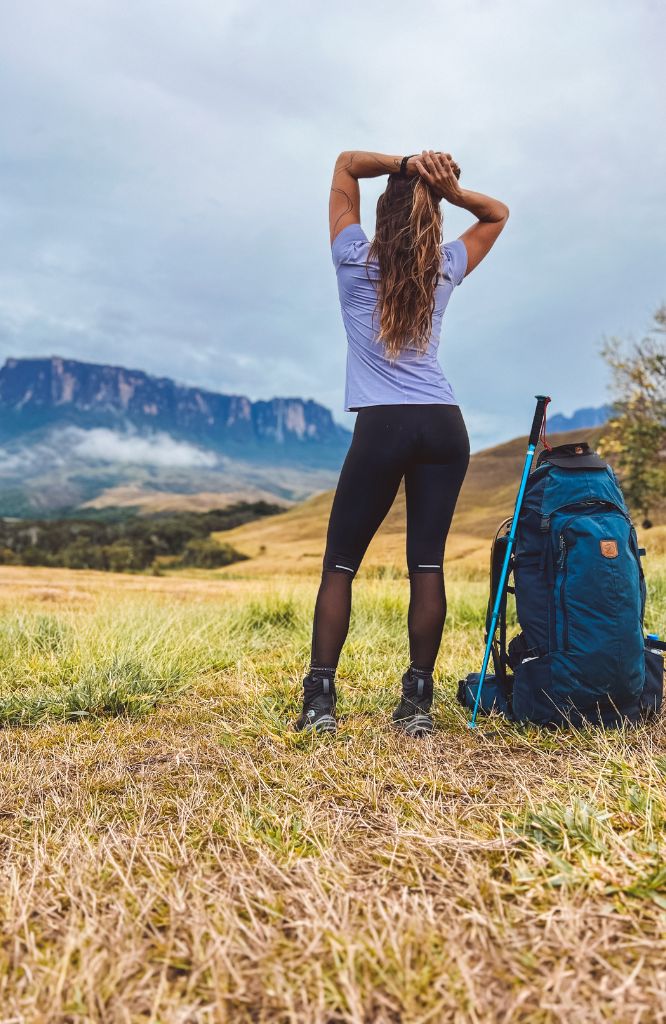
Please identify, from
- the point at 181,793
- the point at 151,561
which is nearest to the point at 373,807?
the point at 181,793

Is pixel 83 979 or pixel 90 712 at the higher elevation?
pixel 83 979

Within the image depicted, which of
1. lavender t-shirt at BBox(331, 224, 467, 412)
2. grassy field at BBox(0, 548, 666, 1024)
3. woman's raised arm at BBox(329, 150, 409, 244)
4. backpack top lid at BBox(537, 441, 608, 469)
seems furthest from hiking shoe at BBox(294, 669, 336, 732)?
woman's raised arm at BBox(329, 150, 409, 244)

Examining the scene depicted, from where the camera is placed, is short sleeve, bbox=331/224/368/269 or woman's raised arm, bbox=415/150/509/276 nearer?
woman's raised arm, bbox=415/150/509/276

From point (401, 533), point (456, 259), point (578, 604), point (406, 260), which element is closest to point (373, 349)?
point (406, 260)

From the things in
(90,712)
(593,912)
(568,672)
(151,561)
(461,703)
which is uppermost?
(568,672)

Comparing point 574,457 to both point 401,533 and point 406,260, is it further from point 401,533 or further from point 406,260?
point 401,533

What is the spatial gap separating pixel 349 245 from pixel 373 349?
0.57m

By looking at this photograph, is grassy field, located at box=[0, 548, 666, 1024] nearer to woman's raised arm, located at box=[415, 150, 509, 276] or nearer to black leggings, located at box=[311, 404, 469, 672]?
black leggings, located at box=[311, 404, 469, 672]

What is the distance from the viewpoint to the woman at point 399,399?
325cm

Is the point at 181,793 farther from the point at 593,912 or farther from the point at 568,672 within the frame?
the point at 568,672

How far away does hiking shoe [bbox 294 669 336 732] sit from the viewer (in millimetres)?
3320

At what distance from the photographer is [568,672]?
3.06 m

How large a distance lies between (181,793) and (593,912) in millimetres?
1662

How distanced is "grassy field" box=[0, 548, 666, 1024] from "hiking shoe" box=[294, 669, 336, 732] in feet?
0.44
